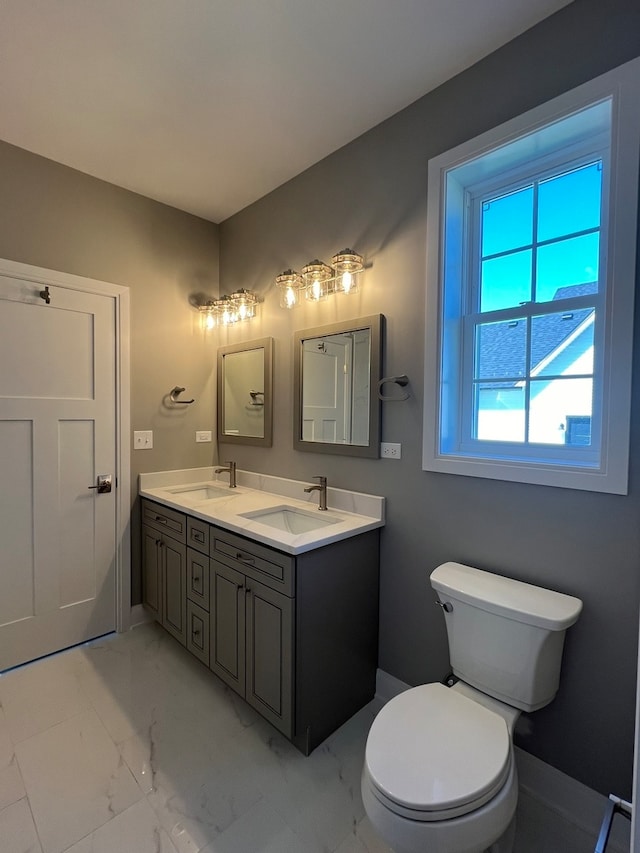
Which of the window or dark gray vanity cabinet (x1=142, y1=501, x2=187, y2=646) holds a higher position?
the window

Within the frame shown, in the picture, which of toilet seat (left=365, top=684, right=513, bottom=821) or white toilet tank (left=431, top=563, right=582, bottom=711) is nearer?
toilet seat (left=365, top=684, right=513, bottom=821)

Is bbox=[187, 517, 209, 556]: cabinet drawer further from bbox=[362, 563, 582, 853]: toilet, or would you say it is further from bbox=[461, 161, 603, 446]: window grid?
bbox=[461, 161, 603, 446]: window grid

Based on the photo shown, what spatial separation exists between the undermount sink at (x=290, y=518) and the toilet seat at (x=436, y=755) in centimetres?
86

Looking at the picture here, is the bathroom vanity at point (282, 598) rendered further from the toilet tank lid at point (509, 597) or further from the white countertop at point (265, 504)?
the toilet tank lid at point (509, 597)

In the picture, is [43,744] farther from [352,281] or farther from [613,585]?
[352,281]

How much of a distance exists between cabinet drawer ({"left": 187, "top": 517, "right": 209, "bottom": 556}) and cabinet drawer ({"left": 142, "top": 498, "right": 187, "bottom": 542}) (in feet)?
0.18

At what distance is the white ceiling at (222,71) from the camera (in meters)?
1.35

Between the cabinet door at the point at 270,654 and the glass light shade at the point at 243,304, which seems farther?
the glass light shade at the point at 243,304

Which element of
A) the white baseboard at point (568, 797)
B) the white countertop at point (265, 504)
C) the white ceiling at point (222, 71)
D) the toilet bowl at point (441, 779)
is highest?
the white ceiling at point (222, 71)

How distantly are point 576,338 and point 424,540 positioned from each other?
990 mm

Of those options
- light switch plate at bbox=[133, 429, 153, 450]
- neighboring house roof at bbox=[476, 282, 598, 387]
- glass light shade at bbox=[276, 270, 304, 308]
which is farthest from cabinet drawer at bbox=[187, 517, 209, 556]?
neighboring house roof at bbox=[476, 282, 598, 387]

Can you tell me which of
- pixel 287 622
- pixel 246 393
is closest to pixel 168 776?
pixel 287 622

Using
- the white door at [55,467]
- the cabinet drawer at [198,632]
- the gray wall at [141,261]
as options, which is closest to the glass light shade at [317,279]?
the gray wall at [141,261]

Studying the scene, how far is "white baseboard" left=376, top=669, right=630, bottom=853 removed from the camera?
4.10 feet
